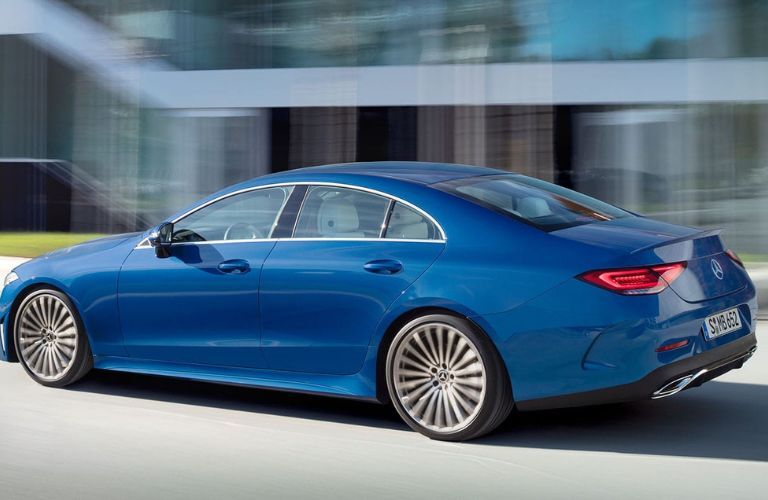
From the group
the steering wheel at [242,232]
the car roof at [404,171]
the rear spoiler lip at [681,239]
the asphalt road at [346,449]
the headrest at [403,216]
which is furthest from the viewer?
the steering wheel at [242,232]

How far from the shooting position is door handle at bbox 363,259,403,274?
18.8 feet

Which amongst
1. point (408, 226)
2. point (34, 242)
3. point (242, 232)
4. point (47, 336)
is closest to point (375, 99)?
point (34, 242)

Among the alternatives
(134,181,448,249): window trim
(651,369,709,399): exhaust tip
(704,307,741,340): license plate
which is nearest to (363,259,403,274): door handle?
(134,181,448,249): window trim

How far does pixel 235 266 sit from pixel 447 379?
1.40 m

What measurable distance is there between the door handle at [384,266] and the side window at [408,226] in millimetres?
162

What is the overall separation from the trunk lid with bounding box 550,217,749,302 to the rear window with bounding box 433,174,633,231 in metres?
0.15

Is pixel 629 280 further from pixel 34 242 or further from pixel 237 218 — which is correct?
pixel 34 242

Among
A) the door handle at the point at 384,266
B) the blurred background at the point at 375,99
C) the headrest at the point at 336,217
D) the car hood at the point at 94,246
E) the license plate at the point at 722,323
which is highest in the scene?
the blurred background at the point at 375,99

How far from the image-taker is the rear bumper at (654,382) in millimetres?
5219

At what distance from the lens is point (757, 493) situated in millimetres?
4691

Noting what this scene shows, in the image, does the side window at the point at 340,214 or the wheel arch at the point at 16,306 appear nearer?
the side window at the point at 340,214

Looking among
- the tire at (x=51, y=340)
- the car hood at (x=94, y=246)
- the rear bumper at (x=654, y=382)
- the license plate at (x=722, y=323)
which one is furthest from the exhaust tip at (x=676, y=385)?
the tire at (x=51, y=340)

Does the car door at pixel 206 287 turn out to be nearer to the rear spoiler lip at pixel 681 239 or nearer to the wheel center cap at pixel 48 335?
the wheel center cap at pixel 48 335

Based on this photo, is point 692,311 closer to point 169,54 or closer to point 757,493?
point 757,493
